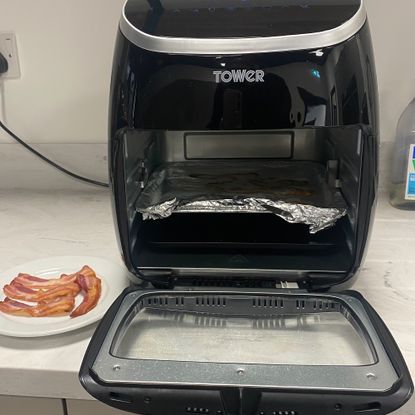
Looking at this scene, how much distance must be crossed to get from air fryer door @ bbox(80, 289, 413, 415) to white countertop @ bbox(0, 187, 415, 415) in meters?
0.05

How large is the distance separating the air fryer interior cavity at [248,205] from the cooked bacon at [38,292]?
0.09 metres

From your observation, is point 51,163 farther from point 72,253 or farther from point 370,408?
point 370,408

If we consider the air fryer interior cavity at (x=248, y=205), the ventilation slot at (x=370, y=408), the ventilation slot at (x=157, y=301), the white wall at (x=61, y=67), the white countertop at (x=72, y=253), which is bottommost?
the white countertop at (x=72, y=253)

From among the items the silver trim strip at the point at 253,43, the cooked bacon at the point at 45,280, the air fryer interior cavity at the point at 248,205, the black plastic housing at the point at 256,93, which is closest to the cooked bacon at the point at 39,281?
the cooked bacon at the point at 45,280

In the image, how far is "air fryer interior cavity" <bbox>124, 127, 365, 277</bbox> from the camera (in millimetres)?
612

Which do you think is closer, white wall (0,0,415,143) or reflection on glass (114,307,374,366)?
reflection on glass (114,307,374,366)

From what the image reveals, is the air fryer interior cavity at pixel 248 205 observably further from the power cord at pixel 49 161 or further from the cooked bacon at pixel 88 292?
the power cord at pixel 49 161

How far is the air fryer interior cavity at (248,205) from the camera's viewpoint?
0.61 metres

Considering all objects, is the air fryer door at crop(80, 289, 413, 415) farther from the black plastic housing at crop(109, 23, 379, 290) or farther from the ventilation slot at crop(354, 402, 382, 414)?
the black plastic housing at crop(109, 23, 379, 290)

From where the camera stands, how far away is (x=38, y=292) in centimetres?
63

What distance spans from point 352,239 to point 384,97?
18.6 inches

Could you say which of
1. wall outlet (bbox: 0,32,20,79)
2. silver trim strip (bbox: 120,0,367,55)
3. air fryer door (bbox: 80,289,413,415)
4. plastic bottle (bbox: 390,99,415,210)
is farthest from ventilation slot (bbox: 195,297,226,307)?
wall outlet (bbox: 0,32,20,79)

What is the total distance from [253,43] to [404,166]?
56 cm

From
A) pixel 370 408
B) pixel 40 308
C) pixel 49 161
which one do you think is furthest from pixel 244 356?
pixel 49 161
